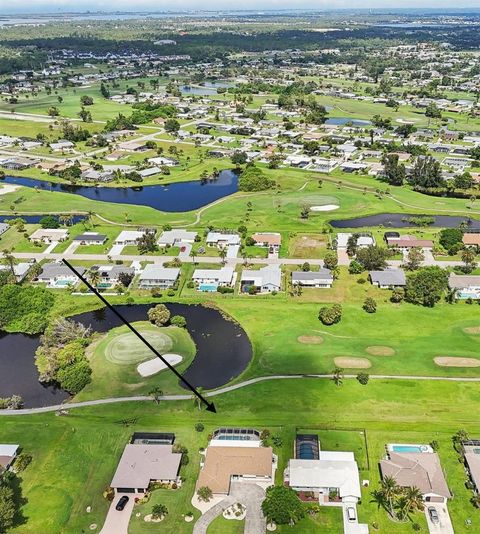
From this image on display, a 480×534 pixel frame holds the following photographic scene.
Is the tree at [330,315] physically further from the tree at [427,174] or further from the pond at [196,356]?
the tree at [427,174]

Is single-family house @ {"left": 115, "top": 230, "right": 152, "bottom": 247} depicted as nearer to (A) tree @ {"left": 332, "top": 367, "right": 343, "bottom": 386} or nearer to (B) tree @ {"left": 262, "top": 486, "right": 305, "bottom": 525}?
(A) tree @ {"left": 332, "top": 367, "right": 343, "bottom": 386}

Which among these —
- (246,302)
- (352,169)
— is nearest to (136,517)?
(246,302)

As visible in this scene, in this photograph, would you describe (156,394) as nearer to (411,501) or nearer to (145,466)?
(145,466)

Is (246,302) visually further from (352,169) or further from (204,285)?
(352,169)

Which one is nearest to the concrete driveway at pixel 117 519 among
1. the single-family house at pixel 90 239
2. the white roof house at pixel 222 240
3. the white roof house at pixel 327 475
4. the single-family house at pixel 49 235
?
the white roof house at pixel 327 475

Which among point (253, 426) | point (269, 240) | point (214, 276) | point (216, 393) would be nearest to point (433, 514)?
point (253, 426)

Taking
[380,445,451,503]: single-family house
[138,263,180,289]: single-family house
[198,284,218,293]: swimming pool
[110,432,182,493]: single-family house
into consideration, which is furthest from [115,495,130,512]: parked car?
[138,263,180,289]: single-family house
